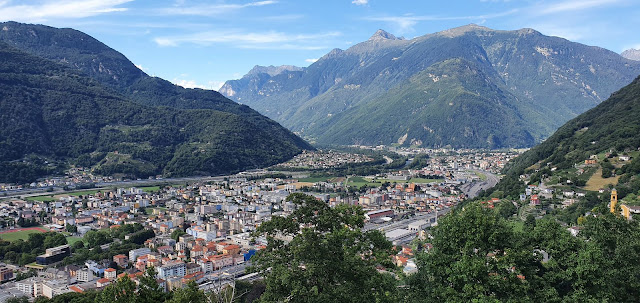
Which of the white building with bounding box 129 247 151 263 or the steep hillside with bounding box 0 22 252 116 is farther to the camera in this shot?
the steep hillside with bounding box 0 22 252 116

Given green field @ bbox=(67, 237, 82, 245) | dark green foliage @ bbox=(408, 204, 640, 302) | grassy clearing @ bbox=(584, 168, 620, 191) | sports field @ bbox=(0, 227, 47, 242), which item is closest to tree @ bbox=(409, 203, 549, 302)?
dark green foliage @ bbox=(408, 204, 640, 302)

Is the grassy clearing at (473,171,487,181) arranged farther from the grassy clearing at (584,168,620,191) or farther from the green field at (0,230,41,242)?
the green field at (0,230,41,242)

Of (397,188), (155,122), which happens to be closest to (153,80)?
(155,122)

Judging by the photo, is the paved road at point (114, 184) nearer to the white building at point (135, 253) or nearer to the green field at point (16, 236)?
the green field at point (16, 236)

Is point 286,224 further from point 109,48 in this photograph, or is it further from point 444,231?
point 109,48

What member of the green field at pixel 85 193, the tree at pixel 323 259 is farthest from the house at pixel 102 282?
the green field at pixel 85 193
